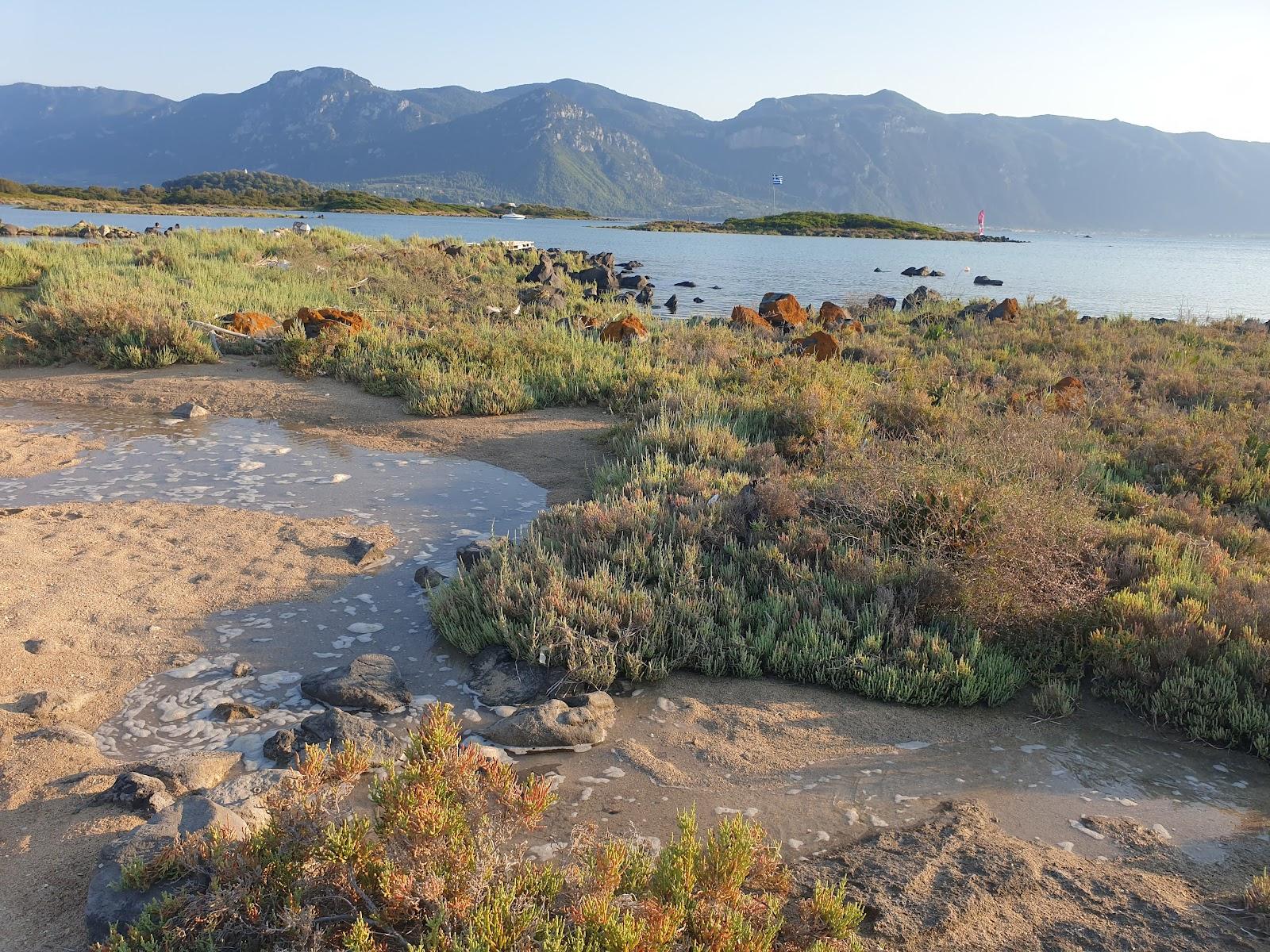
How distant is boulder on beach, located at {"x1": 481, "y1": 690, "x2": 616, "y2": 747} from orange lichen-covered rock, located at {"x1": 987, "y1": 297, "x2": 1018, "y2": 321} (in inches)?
701

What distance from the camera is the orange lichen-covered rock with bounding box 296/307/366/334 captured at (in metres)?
13.3

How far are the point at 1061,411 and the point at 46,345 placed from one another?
15125 millimetres

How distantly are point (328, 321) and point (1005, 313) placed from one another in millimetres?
15104

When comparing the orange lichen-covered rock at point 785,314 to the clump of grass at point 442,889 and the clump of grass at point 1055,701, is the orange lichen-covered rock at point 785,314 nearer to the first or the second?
the clump of grass at point 1055,701

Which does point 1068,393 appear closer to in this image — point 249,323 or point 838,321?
point 838,321

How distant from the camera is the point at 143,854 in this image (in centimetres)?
282

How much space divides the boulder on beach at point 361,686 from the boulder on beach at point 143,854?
115 centimetres

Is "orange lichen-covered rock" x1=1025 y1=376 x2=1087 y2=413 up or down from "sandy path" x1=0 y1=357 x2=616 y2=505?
up

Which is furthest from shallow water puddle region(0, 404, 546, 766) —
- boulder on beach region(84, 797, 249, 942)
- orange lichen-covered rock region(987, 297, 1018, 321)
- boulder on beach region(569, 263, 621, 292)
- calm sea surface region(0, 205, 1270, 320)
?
boulder on beach region(569, 263, 621, 292)

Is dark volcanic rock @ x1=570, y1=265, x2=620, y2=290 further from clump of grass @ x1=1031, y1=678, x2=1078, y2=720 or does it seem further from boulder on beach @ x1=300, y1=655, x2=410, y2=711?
clump of grass @ x1=1031, y1=678, x2=1078, y2=720

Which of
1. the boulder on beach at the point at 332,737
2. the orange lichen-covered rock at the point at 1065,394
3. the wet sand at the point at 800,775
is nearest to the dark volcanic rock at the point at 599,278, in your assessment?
the orange lichen-covered rock at the point at 1065,394

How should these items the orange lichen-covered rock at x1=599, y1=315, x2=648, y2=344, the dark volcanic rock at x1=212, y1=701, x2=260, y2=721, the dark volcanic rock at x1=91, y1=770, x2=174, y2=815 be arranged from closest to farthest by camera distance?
1. the dark volcanic rock at x1=91, y1=770, x2=174, y2=815
2. the dark volcanic rock at x1=212, y1=701, x2=260, y2=721
3. the orange lichen-covered rock at x1=599, y1=315, x2=648, y2=344

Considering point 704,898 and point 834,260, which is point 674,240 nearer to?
point 834,260

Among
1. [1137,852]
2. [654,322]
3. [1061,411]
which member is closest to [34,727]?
[1137,852]
